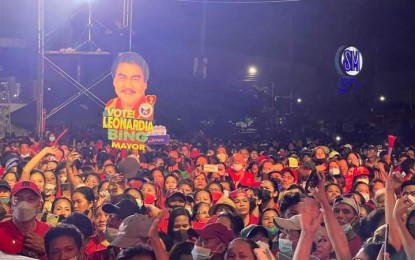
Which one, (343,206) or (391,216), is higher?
(391,216)

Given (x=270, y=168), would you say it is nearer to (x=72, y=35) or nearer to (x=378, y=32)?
(x=72, y=35)

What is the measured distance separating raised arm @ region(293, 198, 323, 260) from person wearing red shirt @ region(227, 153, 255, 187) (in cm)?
704

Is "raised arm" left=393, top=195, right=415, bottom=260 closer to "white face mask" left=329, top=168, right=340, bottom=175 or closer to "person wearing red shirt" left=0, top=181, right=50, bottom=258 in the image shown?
"person wearing red shirt" left=0, top=181, right=50, bottom=258

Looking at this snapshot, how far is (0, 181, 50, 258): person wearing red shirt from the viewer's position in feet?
18.9

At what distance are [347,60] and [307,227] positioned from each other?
25.1 m

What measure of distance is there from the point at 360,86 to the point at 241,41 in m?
5.85

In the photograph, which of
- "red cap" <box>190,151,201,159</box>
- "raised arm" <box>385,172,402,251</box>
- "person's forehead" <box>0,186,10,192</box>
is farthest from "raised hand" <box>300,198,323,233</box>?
"red cap" <box>190,151,201,159</box>

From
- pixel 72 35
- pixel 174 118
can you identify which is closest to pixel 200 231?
pixel 72 35

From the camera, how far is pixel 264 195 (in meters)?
9.67

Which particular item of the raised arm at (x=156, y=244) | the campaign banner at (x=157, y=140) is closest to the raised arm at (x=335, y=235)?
the raised arm at (x=156, y=244)

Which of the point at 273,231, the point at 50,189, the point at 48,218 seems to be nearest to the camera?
the point at 48,218

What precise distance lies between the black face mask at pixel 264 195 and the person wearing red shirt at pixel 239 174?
220 centimetres

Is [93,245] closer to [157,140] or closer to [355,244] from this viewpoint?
[355,244]

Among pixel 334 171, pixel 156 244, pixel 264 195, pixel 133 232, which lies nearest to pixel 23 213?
pixel 133 232
